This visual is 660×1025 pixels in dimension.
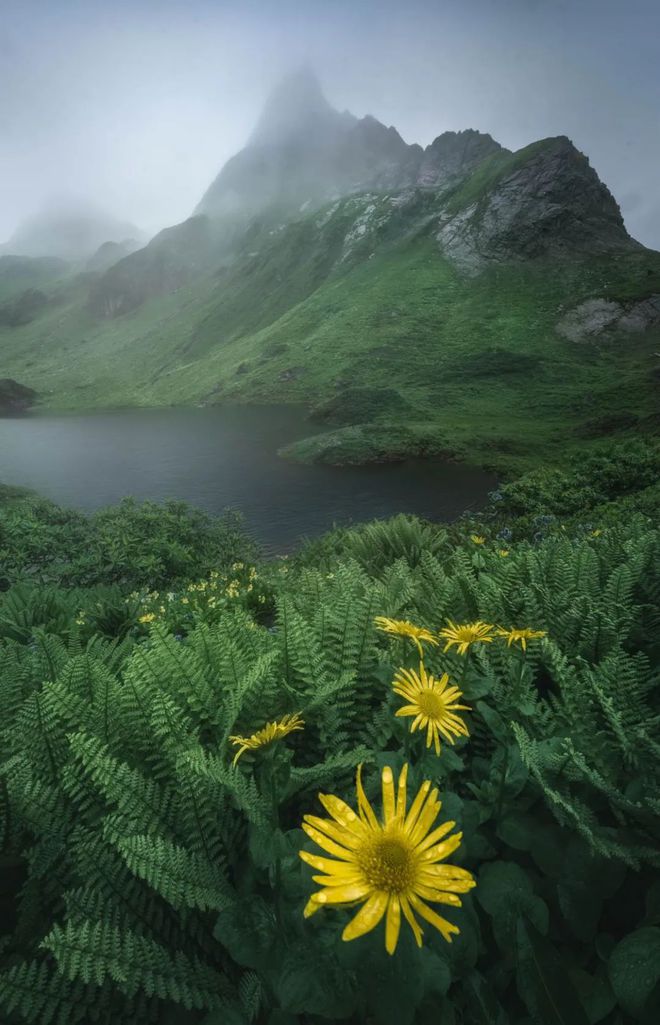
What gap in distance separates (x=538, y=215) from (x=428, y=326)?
26.5 m

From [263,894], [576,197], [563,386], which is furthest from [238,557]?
[576,197]

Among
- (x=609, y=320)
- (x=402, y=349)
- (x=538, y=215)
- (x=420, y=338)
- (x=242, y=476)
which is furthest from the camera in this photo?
(x=538, y=215)

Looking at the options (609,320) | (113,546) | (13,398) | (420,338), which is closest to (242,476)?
(113,546)

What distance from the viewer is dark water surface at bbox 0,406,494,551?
744 inches

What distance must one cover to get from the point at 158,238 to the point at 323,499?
17449 centimetres

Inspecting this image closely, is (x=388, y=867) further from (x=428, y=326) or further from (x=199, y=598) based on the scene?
(x=428, y=326)

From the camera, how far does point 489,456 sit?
82.9 feet

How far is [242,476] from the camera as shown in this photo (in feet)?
82.2

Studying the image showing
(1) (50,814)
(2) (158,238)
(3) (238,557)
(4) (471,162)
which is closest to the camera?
(1) (50,814)

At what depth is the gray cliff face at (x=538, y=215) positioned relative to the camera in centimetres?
6188

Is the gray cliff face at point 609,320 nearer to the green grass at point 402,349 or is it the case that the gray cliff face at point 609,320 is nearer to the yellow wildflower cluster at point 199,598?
the green grass at point 402,349

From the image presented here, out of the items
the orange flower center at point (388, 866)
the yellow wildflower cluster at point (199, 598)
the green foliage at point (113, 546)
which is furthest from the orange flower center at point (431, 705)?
the green foliage at point (113, 546)

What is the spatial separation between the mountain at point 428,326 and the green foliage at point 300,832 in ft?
78.0

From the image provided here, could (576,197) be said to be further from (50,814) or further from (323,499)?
(50,814)
